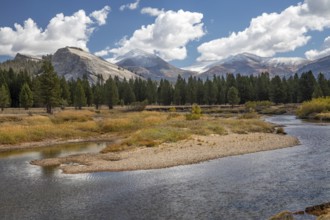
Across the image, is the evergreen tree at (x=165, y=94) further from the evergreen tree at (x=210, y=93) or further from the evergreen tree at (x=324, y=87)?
the evergreen tree at (x=324, y=87)

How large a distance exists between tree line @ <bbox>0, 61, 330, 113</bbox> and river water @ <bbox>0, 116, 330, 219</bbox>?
→ 236 ft

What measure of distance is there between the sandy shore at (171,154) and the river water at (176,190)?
2034 millimetres

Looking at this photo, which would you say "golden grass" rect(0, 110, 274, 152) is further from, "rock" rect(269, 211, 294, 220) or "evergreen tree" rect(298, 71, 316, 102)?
"evergreen tree" rect(298, 71, 316, 102)

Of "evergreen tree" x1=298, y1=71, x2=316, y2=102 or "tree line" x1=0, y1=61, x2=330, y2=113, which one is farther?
"evergreen tree" x1=298, y1=71, x2=316, y2=102

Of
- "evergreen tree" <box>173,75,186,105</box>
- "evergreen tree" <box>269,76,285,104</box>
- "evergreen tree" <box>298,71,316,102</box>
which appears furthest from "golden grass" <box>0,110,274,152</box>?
"evergreen tree" <box>173,75,186,105</box>

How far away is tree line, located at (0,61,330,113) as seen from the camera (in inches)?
4887

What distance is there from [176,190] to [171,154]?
1511 cm

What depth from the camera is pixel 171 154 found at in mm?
41250

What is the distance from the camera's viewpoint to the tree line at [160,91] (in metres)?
124

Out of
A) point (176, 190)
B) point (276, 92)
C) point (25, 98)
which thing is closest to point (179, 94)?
point (276, 92)

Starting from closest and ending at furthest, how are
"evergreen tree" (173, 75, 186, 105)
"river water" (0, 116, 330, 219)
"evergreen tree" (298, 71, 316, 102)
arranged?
"river water" (0, 116, 330, 219), "evergreen tree" (298, 71, 316, 102), "evergreen tree" (173, 75, 186, 105)

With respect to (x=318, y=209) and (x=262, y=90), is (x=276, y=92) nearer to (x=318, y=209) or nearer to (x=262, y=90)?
(x=262, y=90)

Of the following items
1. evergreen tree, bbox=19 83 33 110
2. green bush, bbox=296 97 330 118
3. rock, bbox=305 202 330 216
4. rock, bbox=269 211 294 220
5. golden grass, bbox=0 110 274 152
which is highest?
evergreen tree, bbox=19 83 33 110

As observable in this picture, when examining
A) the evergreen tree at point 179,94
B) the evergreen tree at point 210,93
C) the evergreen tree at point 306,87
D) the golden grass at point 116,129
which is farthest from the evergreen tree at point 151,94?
the golden grass at point 116,129
